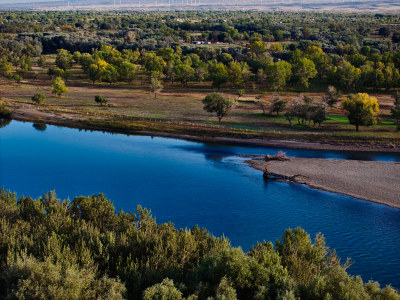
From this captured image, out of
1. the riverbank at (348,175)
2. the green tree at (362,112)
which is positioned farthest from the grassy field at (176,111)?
the riverbank at (348,175)

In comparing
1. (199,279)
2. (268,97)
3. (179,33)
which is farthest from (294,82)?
(179,33)

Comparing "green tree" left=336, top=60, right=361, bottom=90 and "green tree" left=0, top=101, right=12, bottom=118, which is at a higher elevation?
"green tree" left=336, top=60, right=361, bottom=90

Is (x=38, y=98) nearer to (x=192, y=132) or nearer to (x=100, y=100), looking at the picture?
(x=100, y=100)

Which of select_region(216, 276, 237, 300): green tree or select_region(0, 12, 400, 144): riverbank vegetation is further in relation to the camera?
select_region(0, 12, 400, 144): riverbank vegetation

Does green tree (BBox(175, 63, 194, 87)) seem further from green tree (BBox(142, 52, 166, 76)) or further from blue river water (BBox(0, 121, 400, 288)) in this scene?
blue river water (BBox(0, 121, 400, 288))

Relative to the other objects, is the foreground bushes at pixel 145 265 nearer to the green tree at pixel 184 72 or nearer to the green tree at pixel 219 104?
the green tree at pixel 219 104

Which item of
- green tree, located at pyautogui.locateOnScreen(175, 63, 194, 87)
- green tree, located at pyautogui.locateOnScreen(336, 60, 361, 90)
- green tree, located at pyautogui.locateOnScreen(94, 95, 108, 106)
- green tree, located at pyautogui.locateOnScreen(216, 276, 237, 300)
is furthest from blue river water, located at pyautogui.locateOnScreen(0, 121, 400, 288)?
green tree, located at pyautogui.locateOnScreen(175, 63, 194, 87)
